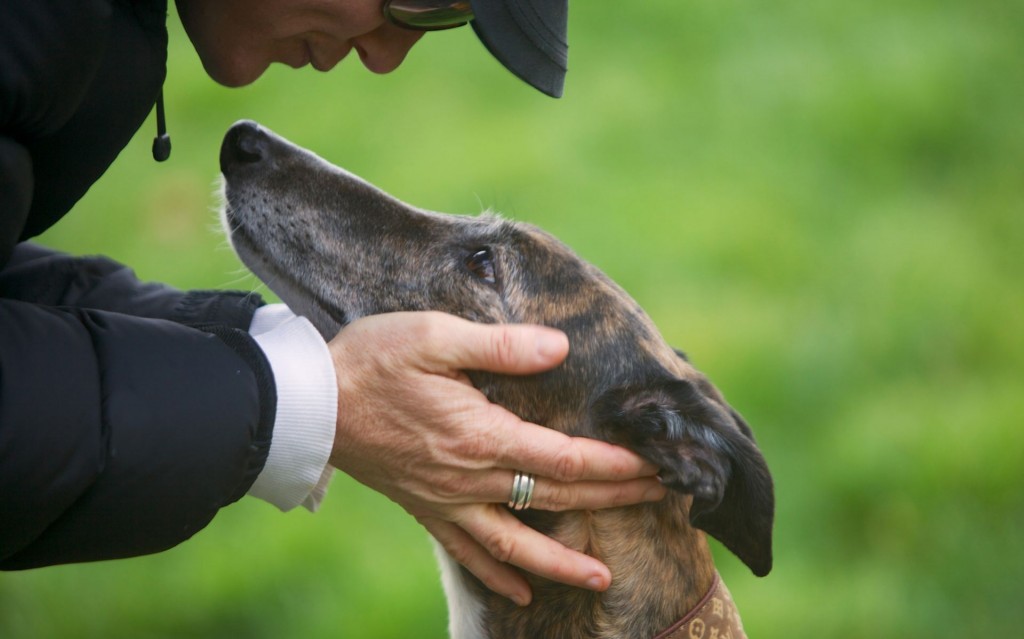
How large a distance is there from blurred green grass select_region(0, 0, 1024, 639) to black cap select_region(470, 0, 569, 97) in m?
1.12

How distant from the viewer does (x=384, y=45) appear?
9.97 feet

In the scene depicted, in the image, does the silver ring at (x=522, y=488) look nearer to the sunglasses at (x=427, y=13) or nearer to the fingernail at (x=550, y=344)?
the fingernail at (x=550, y=344)

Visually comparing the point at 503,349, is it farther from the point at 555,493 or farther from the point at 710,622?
the point at 710,622

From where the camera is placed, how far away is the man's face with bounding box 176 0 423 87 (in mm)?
2873

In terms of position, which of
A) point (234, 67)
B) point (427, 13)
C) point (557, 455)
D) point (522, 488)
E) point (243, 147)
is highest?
point (427, 13)

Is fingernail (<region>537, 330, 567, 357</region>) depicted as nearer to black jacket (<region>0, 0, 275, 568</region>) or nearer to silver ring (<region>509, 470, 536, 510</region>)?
silver ring (<region>509, 470, 536, 510</region>)

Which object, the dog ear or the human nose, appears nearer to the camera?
the dog ear

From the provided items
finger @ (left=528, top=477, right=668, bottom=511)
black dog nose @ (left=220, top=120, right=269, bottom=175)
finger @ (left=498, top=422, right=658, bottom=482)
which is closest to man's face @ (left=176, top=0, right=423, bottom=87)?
black dog nose @ (left=220, top=120, right=269, bottom=175)

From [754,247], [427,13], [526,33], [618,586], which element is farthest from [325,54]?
[754,247]

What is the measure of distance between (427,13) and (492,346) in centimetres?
77

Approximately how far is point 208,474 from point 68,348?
0.38 metres

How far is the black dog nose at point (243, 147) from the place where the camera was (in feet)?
10.1

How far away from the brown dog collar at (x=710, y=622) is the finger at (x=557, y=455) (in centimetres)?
37

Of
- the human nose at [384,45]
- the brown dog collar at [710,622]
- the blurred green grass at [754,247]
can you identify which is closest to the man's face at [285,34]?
the human nose at [384,45]
